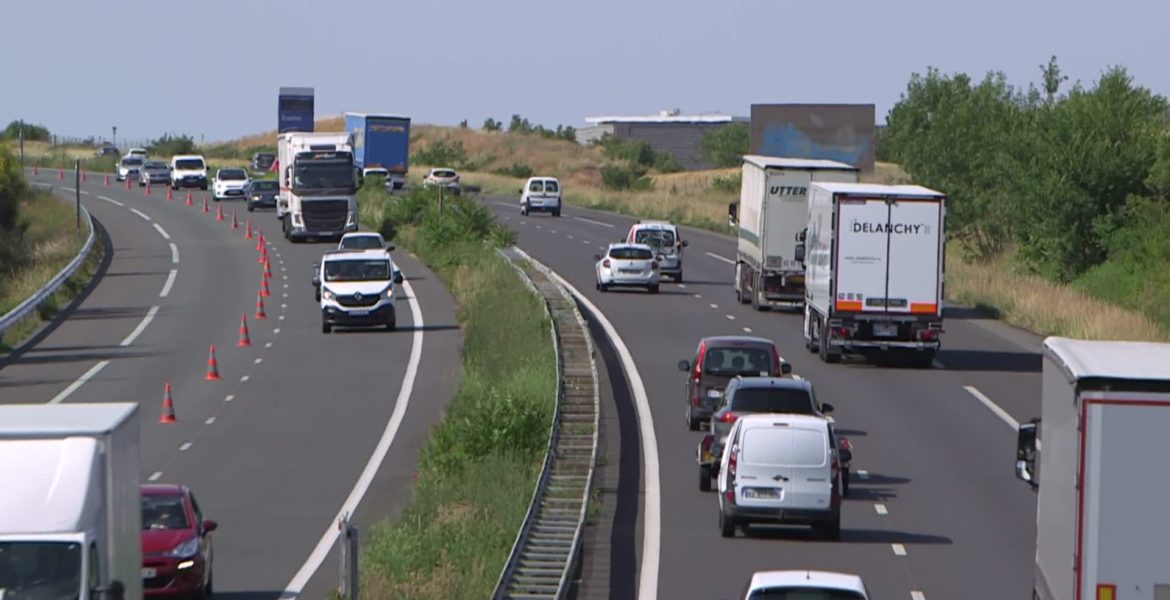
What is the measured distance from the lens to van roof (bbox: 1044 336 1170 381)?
12.9m

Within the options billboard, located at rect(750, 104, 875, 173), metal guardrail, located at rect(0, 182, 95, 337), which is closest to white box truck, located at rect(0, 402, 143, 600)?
metal guardrail, located at rect(0, 182, 95, 337)

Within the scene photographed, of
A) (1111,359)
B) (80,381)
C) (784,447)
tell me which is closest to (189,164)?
(80,381)

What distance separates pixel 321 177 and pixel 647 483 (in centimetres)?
4279

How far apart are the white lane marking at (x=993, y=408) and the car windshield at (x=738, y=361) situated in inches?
166

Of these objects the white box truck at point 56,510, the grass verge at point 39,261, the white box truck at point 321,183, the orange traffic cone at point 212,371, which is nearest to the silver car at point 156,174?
the grass verge at point 39,261

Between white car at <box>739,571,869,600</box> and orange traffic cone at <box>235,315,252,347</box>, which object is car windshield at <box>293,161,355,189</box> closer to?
orange traffic cone at <box>235,315,252,347</box>

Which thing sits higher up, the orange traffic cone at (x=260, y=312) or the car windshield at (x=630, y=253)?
the car windshield at (x=630, y=253)

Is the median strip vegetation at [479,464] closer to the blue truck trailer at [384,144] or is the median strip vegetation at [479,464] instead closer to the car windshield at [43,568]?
the car windshield at [43,568]

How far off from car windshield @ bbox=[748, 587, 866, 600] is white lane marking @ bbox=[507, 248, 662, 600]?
18.3 feet

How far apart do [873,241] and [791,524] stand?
16.3m

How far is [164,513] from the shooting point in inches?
802

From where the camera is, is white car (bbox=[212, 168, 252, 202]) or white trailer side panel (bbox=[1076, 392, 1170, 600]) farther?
white car (bbox=[212, 168, 252, 202])

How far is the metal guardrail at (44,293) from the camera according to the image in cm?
4553

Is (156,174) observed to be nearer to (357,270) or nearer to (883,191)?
(357,270)
